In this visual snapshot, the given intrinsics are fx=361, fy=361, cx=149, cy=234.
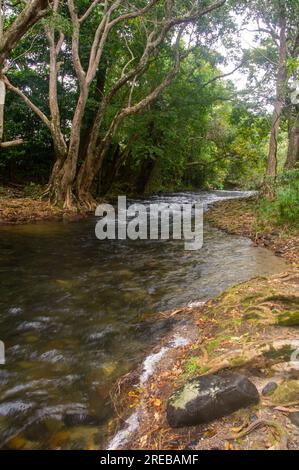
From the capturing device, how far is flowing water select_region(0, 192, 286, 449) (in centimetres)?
276

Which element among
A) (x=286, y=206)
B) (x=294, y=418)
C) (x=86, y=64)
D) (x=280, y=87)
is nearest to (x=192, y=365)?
(x=294, y=418)

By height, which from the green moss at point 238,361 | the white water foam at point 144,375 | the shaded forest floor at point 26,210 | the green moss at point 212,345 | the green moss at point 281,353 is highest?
the shaded forest floor at point 26,210

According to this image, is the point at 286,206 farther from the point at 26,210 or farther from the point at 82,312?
the point at 26,210

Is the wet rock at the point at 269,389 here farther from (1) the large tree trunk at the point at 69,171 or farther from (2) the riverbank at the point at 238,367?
(1) the large tree trunk at the point at 69,171

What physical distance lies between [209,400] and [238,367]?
1.56ft

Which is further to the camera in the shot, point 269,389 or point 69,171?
point 69,171

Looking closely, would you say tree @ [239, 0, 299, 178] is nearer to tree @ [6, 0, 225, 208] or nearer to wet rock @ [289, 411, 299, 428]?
tree @ [6, 0, 225, 208]

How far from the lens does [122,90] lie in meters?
17.4

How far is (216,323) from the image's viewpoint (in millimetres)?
3848

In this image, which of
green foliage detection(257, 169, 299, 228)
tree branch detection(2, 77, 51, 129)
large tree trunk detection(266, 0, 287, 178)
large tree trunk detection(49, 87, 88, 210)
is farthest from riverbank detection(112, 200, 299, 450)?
tree branch detection(2, 77, 51, 129)

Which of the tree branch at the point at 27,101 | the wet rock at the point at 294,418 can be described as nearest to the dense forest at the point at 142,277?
the wet rock at the point at 294,418

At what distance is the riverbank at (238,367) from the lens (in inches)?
88.3

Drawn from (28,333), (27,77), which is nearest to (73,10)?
(27,77)

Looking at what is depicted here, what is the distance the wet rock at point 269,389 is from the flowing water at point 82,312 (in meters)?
1.15
